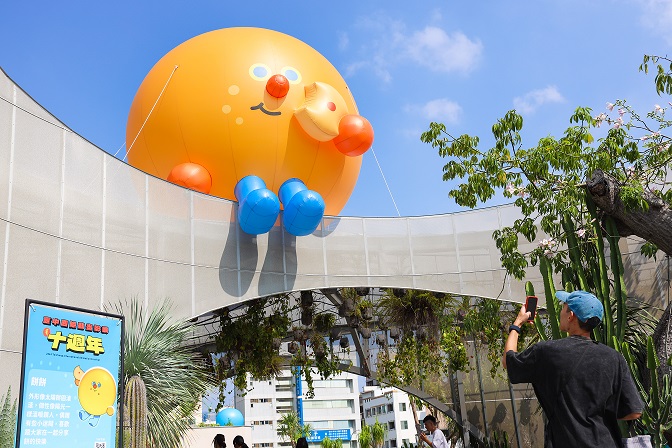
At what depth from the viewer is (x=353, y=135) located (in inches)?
494

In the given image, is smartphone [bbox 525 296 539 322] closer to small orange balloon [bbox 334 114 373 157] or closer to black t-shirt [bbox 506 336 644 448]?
black t-shirt [bbox 506 336 644 448]

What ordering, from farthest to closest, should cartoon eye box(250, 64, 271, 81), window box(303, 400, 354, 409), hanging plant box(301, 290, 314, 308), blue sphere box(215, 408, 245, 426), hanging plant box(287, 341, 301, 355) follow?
1. window box(303, 400, 354, 409)
2. blue sphere box(215, 408, 245, 426)
3. hanging plant box(287, 341, 301, 355)
4. hanging plant box(301, 290, 314, 308)
5. cartoon eye box(250, 64, 271, 81)

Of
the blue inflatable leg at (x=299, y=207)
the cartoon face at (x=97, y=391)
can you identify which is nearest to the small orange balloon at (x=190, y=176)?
the blue inflatable leg at (x=299, y=207)

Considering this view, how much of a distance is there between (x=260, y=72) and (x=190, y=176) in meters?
2.18

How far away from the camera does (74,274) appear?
10250mm

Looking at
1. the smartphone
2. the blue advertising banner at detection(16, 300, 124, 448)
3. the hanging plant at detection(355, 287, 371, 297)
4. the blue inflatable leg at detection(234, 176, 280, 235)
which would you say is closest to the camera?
the smartphone

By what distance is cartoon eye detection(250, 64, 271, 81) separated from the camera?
12.5m

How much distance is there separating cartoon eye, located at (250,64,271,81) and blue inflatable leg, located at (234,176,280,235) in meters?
1.76

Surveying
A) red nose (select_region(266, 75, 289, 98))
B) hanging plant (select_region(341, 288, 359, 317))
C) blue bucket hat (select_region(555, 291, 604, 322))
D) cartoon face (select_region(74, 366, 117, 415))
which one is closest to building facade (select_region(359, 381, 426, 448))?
hanging plant (select_region(341, 288, 359, 317))

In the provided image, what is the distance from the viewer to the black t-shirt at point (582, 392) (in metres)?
3.54

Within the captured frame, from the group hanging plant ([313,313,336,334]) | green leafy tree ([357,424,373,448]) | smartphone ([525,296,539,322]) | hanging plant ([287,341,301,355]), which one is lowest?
green leafy tree ([357,424,373,448])

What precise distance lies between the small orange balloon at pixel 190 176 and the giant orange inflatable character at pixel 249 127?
0.06 ft

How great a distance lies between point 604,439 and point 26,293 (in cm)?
792

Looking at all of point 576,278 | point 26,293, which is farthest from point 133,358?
point 576,278
